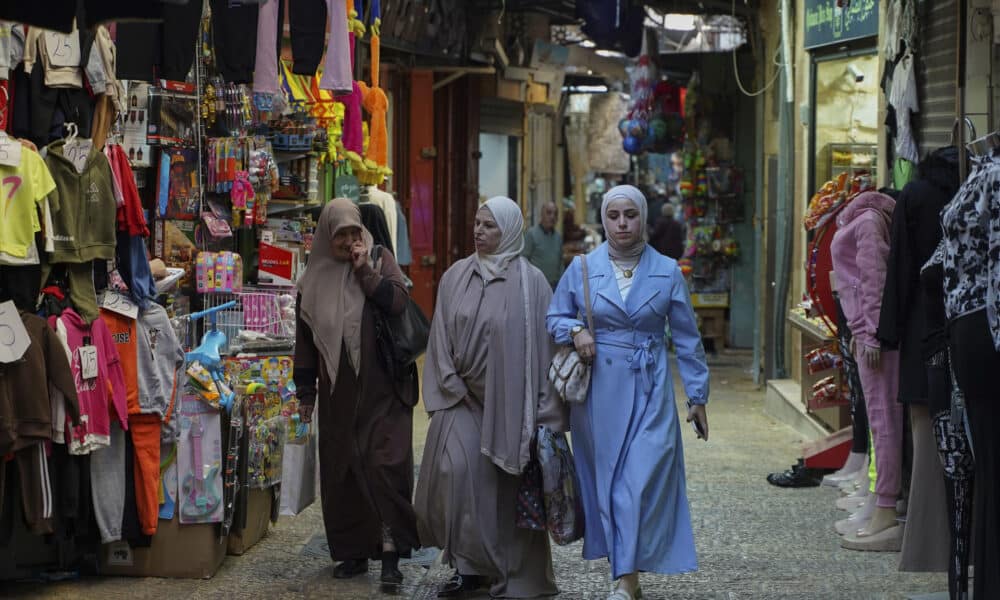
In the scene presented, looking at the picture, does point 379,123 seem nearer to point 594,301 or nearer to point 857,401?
point 857,401

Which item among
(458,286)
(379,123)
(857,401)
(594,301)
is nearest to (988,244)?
(594,301)

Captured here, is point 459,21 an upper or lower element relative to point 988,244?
upper

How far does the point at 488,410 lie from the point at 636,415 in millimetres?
666

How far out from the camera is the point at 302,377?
7.12m

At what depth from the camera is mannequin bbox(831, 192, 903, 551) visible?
26.1ft

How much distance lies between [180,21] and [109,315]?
1.57 metres

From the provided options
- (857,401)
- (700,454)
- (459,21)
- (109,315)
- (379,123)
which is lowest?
(700,454)

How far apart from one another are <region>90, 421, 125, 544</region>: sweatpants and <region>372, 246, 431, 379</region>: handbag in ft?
4.36

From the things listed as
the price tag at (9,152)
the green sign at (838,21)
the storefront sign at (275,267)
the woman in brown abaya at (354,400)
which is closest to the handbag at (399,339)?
the woman in brown abaya at (354,400)

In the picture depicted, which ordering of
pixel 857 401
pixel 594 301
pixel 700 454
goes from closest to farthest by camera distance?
pixel 594 301, pixel 857 401, pixel 700 454

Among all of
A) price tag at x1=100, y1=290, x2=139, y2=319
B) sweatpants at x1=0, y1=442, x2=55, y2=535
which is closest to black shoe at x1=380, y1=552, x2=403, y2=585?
sweatpants at x1=0, y1=442, x2=55, y2=535

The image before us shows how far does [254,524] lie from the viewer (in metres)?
7.82

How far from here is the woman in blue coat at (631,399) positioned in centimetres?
655

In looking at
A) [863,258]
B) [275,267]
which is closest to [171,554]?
[275,267]
